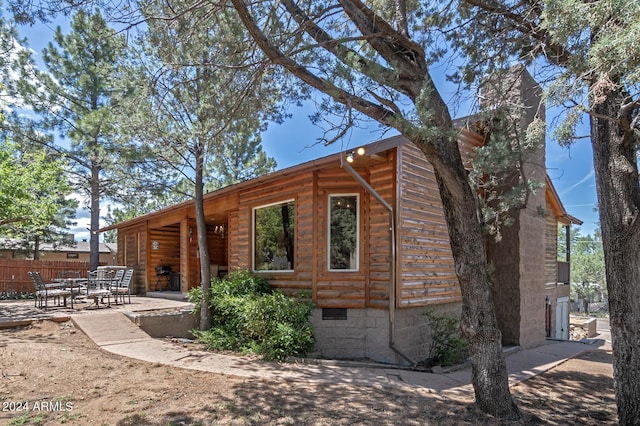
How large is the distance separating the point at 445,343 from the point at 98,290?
28.1ft

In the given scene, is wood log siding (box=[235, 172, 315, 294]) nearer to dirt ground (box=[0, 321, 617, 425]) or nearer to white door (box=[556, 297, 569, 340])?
dirt ground (box=[0, 321, 617, 425])

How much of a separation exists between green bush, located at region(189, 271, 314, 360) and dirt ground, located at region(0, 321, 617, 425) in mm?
1512

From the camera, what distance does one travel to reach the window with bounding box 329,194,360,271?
301 inches

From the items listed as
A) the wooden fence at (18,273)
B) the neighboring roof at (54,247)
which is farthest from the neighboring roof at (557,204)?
the neighboring roof at (54,247)

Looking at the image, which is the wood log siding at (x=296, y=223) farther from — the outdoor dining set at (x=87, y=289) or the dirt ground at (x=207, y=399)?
the outdoor dining set at (x=87, y=289)

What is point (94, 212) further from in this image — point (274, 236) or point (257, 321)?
point (257, 321)

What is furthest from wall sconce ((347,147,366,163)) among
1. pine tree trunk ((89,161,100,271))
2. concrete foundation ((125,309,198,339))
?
pine tree trunk ((89,161,100,271))

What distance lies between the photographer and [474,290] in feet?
14.6

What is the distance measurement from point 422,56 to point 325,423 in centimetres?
424

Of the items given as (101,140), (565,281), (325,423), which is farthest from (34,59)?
(565,281)

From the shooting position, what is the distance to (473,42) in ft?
20.7

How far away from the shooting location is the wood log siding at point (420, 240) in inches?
285

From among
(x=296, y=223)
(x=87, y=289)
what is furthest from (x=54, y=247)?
(x=296, y=223)

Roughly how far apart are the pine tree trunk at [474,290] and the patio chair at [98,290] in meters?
8.57
